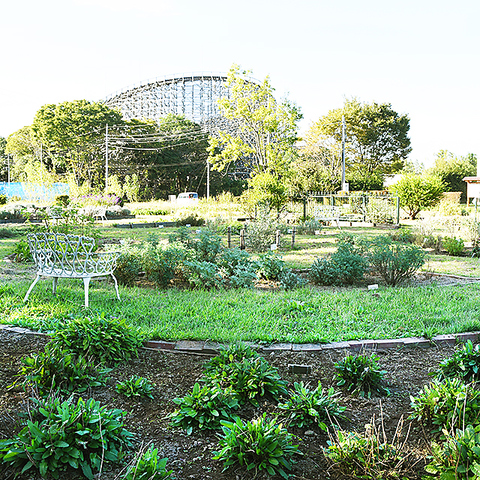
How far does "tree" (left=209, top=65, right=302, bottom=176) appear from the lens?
59.7 ft

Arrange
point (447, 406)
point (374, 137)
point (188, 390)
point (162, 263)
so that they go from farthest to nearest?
point (374, 137) < point (162, 263) < point (188, 390) < point (447, 406)

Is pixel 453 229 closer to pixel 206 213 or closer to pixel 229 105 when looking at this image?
pixel 206 213

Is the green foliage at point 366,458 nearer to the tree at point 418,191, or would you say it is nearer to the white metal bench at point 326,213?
the white metal bench at point 326,213

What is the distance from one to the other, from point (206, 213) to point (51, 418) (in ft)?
52.0

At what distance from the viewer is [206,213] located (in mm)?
18062

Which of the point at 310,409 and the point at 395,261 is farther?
the point at 395,261

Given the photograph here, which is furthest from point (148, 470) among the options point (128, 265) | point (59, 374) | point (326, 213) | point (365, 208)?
point (365, 208)

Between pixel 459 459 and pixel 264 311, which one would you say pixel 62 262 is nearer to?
pixel 264 311

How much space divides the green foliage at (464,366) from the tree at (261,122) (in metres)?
15.1

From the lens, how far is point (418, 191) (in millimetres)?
19703

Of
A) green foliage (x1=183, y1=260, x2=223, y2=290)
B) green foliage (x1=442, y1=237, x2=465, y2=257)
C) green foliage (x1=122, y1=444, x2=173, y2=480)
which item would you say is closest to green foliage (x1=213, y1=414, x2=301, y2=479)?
green foliage (x1=122, y1=444, x2=173, y2=480)

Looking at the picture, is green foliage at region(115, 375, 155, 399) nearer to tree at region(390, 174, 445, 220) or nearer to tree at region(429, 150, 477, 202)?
tree at region(390, 174, 445, 220)

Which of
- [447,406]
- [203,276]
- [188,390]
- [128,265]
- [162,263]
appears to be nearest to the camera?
[447,406]

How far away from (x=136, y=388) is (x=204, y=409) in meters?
0.58
